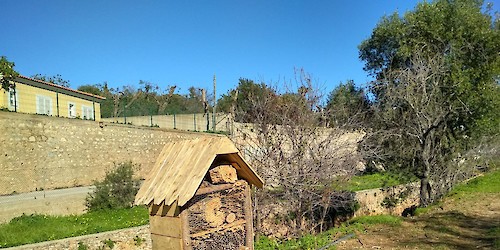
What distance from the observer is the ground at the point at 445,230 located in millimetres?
10070

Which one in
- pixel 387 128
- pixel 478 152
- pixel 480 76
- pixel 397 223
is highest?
pixel 480 76

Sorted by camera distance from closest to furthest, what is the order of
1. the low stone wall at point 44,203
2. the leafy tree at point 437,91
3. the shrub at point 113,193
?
the low stone wall at point 44,203
the shrub at point 113,193
the leafy tree at point 437,91

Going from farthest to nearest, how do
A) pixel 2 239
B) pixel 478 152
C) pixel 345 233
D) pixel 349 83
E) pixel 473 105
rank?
pixel 349 83 → pixel 478 152 → pixel 473 105 → pixel 345 233 → pixel 2 239

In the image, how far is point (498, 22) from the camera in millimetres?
15883

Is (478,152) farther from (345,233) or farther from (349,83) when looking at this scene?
(345,233)

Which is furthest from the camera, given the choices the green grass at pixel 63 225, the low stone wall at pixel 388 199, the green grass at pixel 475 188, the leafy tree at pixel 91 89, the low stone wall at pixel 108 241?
the leafy tree at pixel 91 89

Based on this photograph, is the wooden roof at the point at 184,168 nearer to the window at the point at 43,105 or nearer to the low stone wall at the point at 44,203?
→ the low stone wall at the point at 44,203

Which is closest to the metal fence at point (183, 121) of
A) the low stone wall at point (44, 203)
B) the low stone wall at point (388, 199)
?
the low stone wall at point (44, 203)

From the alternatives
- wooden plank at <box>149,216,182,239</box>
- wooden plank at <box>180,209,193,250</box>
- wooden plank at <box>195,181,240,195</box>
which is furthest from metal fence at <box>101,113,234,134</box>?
→ wooden plank at <box>180,209,193,250</box>

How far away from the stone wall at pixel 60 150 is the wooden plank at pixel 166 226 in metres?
13.7

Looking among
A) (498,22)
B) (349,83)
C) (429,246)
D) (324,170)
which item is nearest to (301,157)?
(324,170)

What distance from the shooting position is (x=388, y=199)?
16.5 metres

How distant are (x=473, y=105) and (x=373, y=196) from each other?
16.7 feet

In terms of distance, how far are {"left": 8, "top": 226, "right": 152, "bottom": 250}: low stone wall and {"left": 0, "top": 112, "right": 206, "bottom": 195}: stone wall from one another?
572 cm
